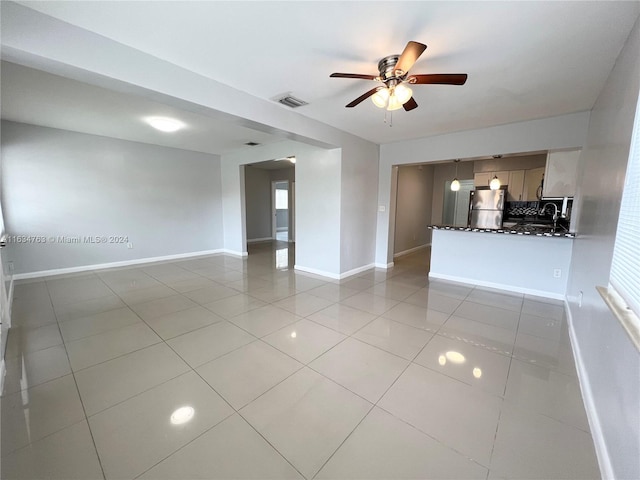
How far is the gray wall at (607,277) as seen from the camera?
112 cm

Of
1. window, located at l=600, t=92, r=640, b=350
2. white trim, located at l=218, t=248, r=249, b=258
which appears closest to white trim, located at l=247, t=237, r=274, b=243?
white trim, located at l=218, t=248, r=249, b=258

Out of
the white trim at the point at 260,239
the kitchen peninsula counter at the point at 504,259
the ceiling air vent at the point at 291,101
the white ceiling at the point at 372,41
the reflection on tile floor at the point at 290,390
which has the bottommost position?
the reflection on tile floor at the point at 290,390

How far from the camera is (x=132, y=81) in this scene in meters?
2.05

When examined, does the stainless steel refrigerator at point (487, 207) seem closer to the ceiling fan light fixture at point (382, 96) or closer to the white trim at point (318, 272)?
the white trim at point (318, 272)

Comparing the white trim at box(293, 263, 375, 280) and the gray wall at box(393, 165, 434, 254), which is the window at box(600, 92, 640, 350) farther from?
the gray wall at box(393, 165, 434, 254)

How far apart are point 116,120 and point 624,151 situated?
18.5 feet

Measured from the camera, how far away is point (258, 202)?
852 centimetres

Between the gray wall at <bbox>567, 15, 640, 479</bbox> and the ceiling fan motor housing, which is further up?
the ceiling fan motor housing

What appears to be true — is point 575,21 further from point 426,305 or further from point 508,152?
point 426,305

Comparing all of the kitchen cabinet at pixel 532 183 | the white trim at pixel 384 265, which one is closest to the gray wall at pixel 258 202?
the white trim at pixel 384 265

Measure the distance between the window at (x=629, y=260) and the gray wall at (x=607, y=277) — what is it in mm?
175

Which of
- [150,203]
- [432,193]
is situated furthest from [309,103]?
[432,193]

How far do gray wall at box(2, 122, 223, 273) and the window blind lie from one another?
667 centimetres

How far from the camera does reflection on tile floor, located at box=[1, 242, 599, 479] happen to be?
130cm
